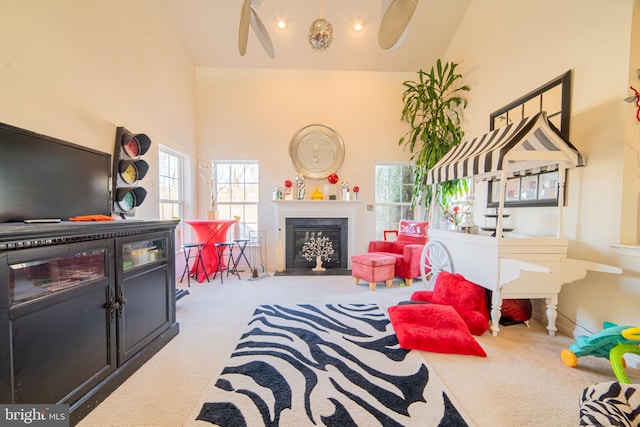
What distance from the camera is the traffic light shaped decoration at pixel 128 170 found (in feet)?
8.25

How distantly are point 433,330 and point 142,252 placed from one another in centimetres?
239

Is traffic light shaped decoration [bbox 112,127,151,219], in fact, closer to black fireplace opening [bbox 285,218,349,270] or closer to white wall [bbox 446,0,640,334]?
black fireplace opening [bbox 285,218,349,270]

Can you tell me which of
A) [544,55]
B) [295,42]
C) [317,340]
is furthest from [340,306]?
[295,42]

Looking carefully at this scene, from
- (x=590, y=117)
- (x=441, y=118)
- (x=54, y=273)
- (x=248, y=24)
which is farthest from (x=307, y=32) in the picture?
(x=54, y=273)

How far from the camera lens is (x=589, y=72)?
2.05m

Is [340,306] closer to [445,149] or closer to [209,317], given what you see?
[209,317]

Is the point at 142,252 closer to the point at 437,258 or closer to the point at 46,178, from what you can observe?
the point at 46,178

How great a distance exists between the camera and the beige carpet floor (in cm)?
132

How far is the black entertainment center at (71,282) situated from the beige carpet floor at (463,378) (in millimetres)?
152

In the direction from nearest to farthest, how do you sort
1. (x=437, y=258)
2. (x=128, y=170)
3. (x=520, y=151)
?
(x=520, y=151), (x=128, y=170), (x=437, y=258)

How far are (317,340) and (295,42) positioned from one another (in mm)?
4310

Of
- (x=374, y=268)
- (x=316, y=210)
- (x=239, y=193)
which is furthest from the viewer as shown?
(x=239, y=193)

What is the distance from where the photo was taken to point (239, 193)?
472 centimetres

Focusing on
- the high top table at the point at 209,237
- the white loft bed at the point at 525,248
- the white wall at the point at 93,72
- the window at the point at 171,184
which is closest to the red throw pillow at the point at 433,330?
the white loft bed at the point at 525,248
